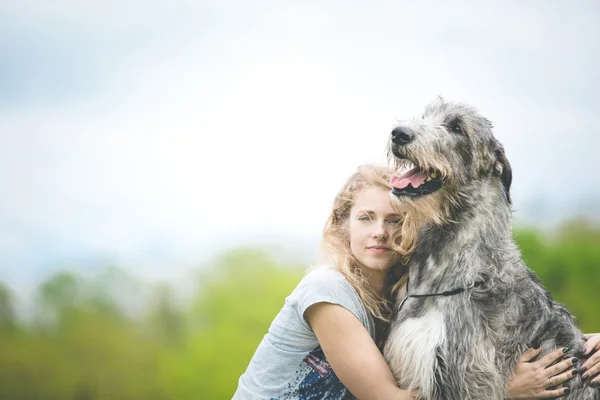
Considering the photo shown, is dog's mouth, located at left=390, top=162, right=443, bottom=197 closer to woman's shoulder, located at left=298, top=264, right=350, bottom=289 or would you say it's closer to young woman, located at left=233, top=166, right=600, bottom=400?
young woman, located at left=233, top=166, right=600, bottom=400

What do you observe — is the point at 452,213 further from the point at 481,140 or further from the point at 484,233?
the point at 481,140

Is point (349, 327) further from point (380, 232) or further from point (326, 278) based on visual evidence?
point (380, 232)

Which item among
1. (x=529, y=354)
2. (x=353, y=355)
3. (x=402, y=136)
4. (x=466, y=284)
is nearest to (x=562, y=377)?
(x=529, y=354)

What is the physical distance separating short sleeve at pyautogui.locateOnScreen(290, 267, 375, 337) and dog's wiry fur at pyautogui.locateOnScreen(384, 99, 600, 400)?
191 millimetres

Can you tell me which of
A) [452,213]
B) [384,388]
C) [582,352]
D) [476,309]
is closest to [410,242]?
[452,213]

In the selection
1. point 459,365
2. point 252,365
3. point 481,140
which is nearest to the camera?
point 459,365

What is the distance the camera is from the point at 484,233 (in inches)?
105

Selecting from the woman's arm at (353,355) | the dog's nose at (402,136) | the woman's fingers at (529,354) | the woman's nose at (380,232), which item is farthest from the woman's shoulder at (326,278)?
the woman's fingers at (529,354)

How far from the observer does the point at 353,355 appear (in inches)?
103

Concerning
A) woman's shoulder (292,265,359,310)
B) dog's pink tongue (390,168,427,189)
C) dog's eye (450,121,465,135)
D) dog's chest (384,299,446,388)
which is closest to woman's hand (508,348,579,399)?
dog's chest (384,299,446,388)

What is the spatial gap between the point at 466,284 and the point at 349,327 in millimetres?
532

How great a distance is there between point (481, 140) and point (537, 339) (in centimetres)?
89

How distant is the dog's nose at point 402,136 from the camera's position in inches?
103

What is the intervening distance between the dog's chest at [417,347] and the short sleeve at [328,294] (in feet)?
0.66
